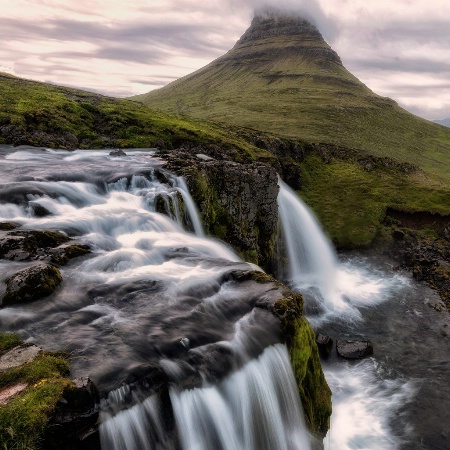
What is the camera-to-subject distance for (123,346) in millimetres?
13953

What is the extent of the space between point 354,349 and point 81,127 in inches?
1703

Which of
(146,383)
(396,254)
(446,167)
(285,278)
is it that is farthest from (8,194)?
(446,167)

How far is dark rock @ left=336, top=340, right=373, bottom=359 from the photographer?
98.7ft

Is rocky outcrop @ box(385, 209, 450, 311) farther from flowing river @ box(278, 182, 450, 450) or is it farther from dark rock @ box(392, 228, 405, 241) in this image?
flowing river @ box(278, 182, 450, 450)

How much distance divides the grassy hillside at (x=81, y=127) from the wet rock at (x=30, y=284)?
3275cm

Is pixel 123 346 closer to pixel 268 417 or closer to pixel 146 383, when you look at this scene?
pixel 146 383

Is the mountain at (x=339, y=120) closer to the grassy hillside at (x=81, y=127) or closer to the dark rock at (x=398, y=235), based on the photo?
the grassy hillside at (x=81, y=127)

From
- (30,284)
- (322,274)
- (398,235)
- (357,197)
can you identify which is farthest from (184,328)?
(357,197)

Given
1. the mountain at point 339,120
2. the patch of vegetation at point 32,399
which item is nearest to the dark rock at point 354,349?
the patch of vegetation at point 32,399

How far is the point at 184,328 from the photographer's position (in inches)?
608

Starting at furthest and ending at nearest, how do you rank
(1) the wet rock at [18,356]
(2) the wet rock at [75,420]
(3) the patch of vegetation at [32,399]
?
1. (1) the wet rock at [18,356]
2. (2) the wet rock at [75,420]
3. (3) the patch of vegetation at [32,399]

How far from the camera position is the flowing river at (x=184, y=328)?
1317cm

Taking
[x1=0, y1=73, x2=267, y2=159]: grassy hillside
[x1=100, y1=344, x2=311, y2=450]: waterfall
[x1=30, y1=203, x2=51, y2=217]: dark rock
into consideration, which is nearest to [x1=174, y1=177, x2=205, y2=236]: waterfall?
[x1=30, y1=203, x2=51, y2=217]: dark rock

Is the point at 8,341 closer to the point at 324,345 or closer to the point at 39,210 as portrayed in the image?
the point at 39,210
